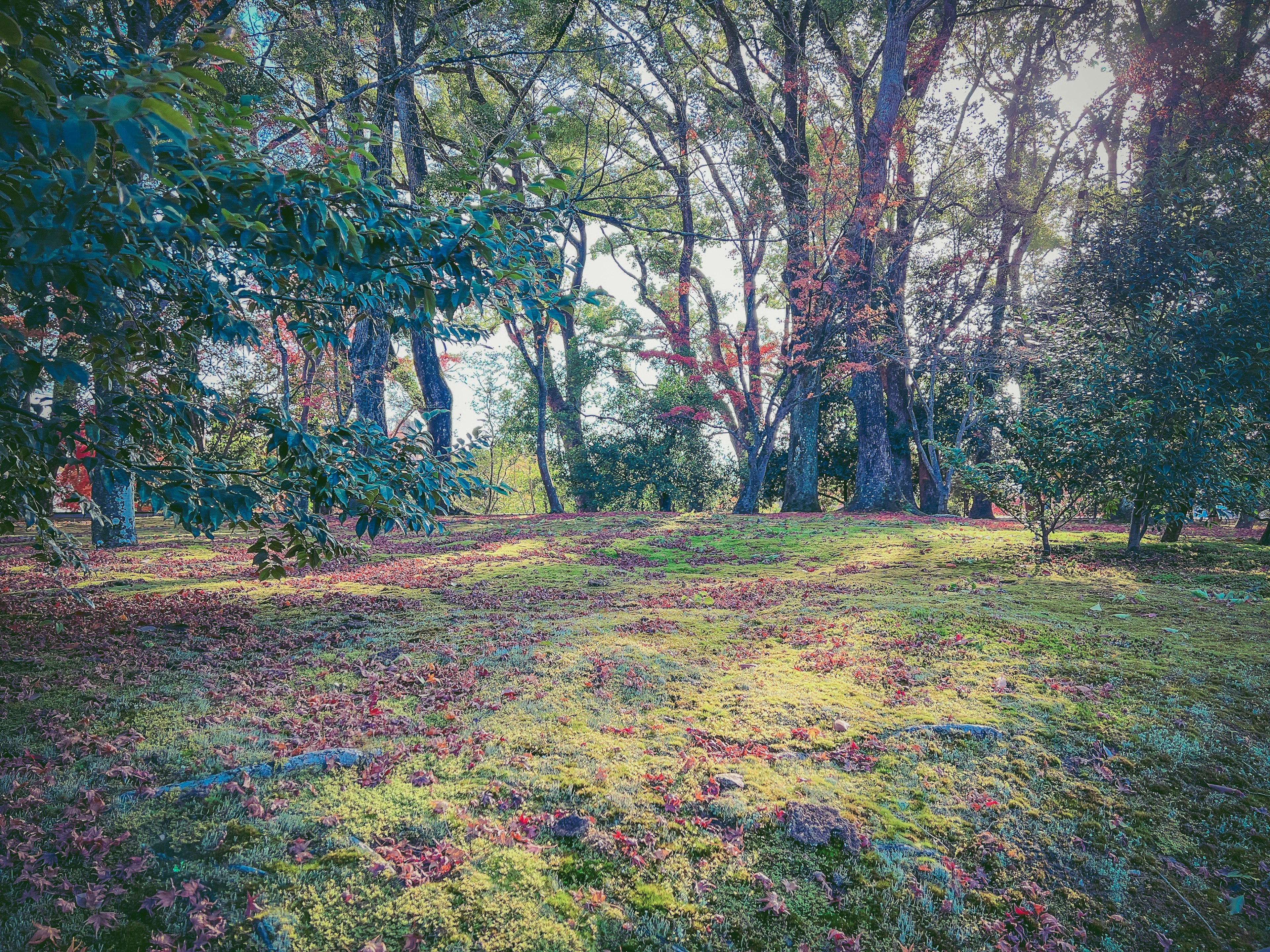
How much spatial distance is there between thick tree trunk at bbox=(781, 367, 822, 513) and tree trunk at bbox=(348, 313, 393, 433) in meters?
10.2

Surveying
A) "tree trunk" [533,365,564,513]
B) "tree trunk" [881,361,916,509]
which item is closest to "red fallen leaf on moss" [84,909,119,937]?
"tree trunk" [533,365,564,513]

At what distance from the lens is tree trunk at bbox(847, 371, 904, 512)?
49.8 ft

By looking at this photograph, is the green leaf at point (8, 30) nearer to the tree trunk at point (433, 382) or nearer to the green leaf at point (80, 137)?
the green leaf at point (80, 137)

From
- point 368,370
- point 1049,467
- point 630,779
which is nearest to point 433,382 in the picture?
point 368,370

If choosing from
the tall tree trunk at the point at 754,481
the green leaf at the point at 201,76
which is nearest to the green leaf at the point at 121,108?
the green leaf at the point at 201,76

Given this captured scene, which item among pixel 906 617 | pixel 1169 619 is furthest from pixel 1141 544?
pixel 906 617

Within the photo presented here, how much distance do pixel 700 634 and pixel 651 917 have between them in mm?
2642

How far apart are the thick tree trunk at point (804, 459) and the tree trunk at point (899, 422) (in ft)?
6.16

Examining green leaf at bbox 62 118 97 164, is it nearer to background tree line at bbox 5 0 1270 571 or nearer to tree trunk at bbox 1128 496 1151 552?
Result: background tree line at bbox 5 0 1270 571

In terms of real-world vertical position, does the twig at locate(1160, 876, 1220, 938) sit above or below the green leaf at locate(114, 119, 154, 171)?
below

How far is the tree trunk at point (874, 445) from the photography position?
1517 cm

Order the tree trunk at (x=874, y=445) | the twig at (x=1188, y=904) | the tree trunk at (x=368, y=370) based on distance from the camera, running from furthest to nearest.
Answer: the tree trunk at (x=874, y=445)
the tree trunk at (x=368, y=370)
the twig at (x=1188, y=904)

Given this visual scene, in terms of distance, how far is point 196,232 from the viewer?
6.42 ft

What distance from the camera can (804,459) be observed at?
16.8 m
